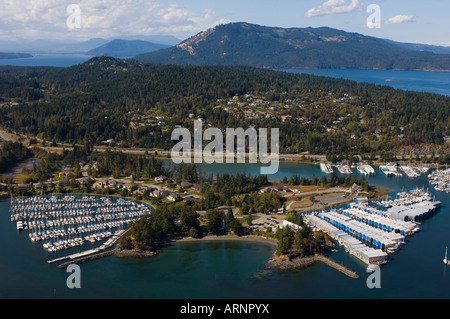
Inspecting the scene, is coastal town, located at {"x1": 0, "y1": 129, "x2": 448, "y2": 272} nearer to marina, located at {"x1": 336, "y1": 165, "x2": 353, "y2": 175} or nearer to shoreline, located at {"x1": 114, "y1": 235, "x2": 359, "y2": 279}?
shoreline, located at {"x1": 114, "y1": 235, "x2": 359, "y2": 279}

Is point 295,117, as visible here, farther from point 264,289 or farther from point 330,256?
point 264,289

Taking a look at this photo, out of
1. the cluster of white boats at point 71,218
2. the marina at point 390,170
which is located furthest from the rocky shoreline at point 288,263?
the marina at point 390,170

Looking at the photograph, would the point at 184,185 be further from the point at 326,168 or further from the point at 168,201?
the point at 326,168

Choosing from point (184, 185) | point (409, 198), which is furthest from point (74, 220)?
point (409, 198)

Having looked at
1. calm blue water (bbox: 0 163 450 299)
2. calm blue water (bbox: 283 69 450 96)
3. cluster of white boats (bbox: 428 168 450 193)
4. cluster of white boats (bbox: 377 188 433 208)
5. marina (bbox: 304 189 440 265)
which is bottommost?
calm blue water (bbox: 0 163 450 299)

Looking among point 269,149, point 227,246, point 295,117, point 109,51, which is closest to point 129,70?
point 295,117

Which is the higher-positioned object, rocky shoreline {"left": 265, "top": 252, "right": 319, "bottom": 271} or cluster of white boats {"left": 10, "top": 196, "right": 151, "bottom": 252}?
cluster of white boats {"left": 10, "top": 196, "right": 151, "bottom": 252}

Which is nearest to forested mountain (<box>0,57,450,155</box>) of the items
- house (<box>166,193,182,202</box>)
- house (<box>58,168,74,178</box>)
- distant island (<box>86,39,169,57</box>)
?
house (<box>58,168,74,178</box>)
